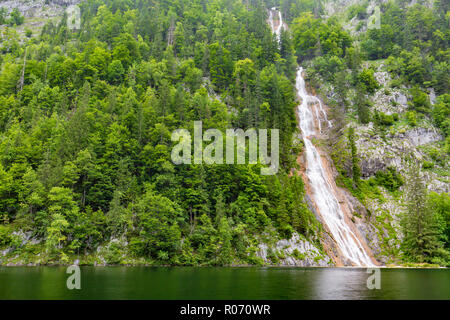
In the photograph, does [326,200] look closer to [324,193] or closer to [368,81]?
[324,193]

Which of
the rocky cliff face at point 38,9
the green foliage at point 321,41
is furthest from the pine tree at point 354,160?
the rocky cliff face at point 38,9

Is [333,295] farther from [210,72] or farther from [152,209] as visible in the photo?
[210,72]

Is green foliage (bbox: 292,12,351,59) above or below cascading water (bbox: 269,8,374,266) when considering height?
above

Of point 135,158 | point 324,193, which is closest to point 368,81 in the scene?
point 324,193

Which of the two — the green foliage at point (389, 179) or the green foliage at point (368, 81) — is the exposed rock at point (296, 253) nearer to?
the green foliage at point (389, 179)

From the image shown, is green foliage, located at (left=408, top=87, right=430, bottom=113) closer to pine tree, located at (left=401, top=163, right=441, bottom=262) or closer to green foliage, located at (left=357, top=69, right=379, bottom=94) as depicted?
green foliage, located at (left=357, top=69, right=379, bottom=94)

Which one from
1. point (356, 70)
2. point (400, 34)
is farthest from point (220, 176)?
point (400, 34)

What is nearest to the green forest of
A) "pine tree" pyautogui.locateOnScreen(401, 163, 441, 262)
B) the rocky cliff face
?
"pine tree" pyautogui.locateOnScreen(401, 163, 441, 262)

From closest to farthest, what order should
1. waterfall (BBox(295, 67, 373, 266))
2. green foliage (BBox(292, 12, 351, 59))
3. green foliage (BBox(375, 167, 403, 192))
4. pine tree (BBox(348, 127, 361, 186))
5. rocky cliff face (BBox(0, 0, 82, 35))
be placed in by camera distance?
waterfall (BBox(295, 67, 373, 266))
green foliage (BBox(375, 167, 403, 192))
pine tree (BBox(348, 127, 361, 186))
green foliage (BBox(292, 12, 351, 59))
rocky cliff face (BBox(0, 0, 82, 35))
